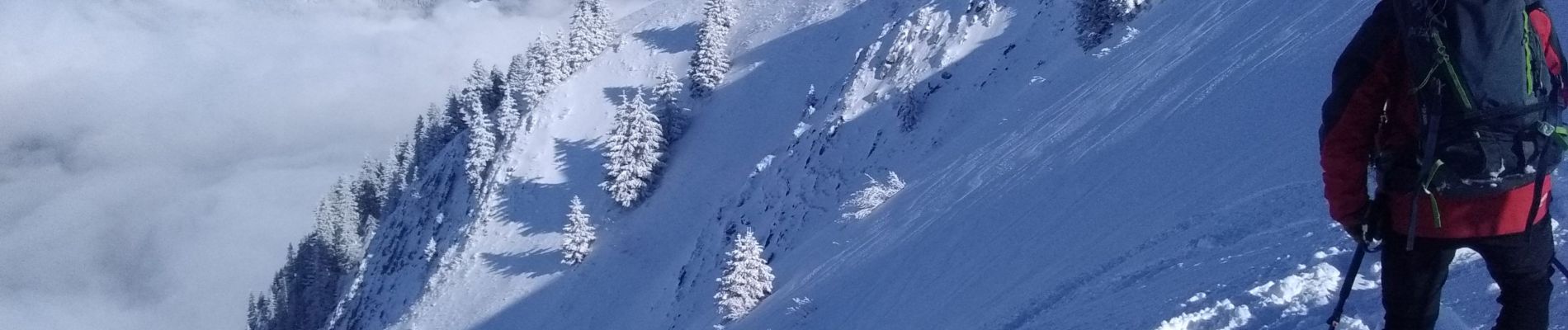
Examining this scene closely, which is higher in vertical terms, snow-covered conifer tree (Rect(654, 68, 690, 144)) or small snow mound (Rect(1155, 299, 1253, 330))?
snow-covered conifer tree (Rect(654, 68, 690, 144))

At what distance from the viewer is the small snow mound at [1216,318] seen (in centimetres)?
824

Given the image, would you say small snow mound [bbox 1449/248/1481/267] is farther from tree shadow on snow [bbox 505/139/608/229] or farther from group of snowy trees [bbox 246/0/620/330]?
tree shadow on snow [bbox 505/139/608/229]

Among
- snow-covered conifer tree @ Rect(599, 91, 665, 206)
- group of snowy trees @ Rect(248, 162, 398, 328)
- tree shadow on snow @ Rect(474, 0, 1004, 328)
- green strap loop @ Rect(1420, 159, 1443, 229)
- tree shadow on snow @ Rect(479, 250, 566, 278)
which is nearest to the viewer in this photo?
green strap loop @ Rect(1420, 159, 1443, 229)

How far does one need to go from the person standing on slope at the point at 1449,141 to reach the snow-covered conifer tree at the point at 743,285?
23.3 m

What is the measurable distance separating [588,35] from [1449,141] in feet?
222

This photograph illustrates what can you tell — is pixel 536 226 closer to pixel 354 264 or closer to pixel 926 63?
pixel 926 63

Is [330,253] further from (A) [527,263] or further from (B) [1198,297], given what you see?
(B) [1198,297]

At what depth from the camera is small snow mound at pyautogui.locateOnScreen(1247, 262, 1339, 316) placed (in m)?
8.01

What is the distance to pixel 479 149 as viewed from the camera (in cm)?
6438

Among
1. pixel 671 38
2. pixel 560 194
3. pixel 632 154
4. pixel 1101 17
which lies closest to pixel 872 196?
pixel 1101 17

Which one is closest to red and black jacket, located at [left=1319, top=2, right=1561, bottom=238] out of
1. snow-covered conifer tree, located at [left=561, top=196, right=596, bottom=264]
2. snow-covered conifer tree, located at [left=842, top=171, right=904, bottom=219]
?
snow-covered conifer tree, located at [left=842, top=171, right=904, bottom=219]

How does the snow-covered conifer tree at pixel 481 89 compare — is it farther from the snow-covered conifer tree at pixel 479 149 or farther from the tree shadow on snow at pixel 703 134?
the tree shadow on snow at pixel 703 134

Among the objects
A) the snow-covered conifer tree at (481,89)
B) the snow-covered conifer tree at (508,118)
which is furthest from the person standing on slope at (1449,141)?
the snow-covered conifer tree at (481,89)

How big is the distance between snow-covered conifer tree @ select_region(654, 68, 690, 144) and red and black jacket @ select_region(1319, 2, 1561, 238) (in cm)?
5032
